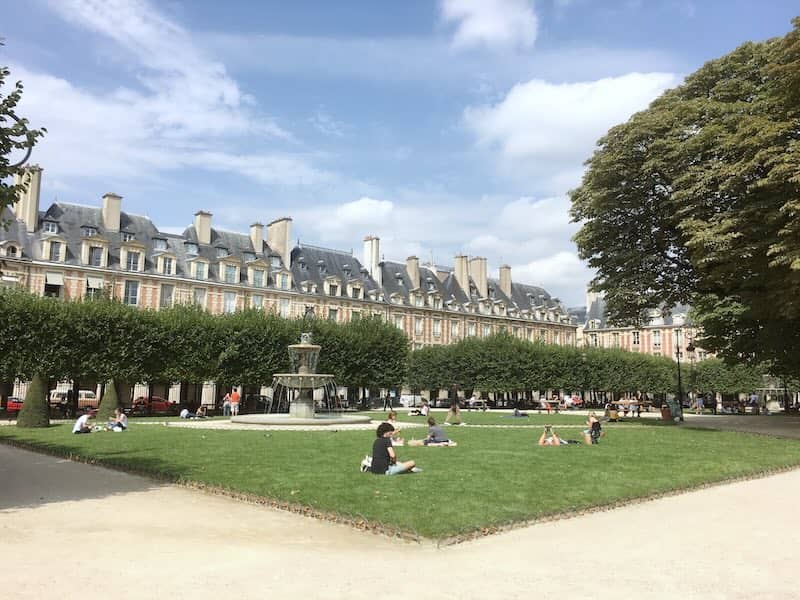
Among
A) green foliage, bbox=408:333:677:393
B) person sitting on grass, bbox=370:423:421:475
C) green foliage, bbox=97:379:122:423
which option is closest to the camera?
person sitting on grass, bbox=370:423:421:475

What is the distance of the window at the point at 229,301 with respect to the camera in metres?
58.4

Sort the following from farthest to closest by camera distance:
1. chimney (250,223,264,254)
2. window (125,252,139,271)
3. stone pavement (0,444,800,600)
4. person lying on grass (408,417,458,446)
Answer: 1. chimney (250,223,264,254)
2. window (125,252,139,271)
3. person lying on grass (408,417,458,446)
4. stone pavement (0,444,800,600)

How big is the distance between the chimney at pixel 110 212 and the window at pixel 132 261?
8.81 ft

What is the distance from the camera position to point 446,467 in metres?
13.0

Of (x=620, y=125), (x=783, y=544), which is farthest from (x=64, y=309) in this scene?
(x=783, y=544)

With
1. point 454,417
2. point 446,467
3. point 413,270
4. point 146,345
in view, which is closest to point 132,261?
point 146,345

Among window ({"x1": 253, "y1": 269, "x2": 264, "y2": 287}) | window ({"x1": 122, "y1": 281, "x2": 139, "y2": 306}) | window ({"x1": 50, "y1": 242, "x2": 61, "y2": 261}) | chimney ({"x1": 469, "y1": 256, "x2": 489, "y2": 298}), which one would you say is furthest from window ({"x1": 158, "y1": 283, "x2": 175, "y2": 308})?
chimney ({"x1": 469, "y1": 256, "x2": 489, "y2": 298})

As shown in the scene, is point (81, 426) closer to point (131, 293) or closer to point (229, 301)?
point (131, 293)

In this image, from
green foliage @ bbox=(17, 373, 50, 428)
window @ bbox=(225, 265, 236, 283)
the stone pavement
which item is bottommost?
the stone pavement

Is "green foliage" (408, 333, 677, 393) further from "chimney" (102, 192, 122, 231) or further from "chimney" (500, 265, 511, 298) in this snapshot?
"chimney" (102, 192, 122, 231)

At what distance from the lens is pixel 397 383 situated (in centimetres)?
4934

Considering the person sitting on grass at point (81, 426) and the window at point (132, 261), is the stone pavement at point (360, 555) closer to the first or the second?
the person sitting on grass at point (81, 426)

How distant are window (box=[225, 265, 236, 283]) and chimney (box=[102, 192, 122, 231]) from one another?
30.7 ft

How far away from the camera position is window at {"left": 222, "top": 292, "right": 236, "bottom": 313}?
2298 inches
